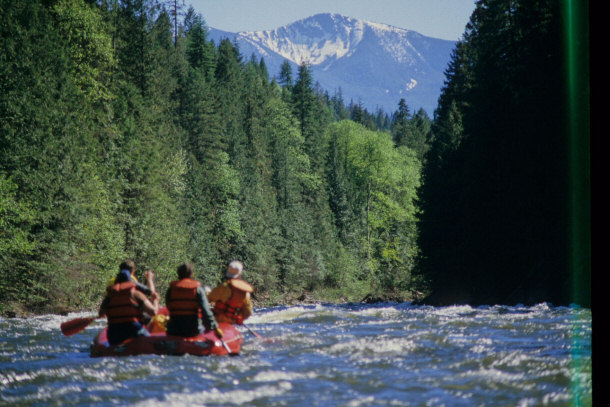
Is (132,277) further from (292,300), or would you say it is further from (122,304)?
(292,300)

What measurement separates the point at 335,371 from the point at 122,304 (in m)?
4.28

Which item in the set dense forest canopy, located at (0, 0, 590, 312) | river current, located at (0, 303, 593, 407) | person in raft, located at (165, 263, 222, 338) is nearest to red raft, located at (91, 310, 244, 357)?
person in raft, located at (165, 263, 222, 338)

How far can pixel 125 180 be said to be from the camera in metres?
31.5

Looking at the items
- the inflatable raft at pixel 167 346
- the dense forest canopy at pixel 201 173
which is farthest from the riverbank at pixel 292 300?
the inflatable raft at pixel 167 346

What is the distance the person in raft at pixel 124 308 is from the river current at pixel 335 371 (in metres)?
0.70

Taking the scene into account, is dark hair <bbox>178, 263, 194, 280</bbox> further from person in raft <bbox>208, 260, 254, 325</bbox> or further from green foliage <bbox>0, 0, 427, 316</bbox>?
green foliage <bbox>0, 0, 427, 316</bbox>

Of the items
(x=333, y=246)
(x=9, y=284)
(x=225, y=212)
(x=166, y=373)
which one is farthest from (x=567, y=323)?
(x=333, y=246)

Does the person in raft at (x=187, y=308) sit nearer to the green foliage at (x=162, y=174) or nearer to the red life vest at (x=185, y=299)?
the red life vest at (x=185, y=299)

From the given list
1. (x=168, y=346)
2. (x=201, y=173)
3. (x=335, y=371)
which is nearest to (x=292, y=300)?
(x=201, y=173)

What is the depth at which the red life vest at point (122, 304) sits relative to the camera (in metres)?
11.0

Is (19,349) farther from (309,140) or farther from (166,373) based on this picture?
(309,140)

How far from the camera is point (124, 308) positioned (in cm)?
1109

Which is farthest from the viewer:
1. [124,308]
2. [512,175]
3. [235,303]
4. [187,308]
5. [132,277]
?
[512,175]

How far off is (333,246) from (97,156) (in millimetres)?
32548
